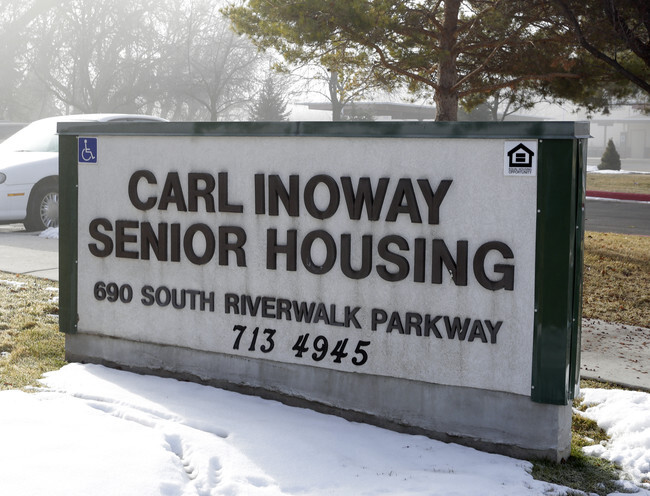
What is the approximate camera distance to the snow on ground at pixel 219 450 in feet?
12.4

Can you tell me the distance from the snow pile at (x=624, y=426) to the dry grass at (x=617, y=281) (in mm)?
2446

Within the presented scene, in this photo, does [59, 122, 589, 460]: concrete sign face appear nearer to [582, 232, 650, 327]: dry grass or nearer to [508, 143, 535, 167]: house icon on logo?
[508, 143, 535, 167]: house icon on logo

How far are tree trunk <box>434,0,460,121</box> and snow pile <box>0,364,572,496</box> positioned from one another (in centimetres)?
1016

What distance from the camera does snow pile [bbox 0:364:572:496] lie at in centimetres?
378

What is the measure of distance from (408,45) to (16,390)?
35.6 ft

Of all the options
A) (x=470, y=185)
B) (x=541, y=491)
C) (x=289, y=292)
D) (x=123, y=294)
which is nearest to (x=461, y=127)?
(x=470, y=185)

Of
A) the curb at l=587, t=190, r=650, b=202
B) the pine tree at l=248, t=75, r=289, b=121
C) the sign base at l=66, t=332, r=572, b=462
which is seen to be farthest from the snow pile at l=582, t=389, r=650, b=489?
the pine tree at l=248, t=75, r=289, b=121

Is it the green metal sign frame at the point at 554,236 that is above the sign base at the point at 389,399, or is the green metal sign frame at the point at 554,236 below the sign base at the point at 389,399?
above

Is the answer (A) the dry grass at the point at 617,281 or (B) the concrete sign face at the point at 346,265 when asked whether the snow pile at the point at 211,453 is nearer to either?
(B) the concrete sign face at the point at 346,265

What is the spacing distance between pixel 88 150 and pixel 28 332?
1768 millimetres

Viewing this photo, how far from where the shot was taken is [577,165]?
429cm

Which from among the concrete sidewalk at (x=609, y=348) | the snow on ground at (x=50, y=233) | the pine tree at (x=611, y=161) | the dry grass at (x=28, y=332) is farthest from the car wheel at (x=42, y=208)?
the pine tree at (x=611, y=161)

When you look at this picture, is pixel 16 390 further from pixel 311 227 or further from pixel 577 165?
pixel 577 165

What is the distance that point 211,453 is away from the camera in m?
4.13
